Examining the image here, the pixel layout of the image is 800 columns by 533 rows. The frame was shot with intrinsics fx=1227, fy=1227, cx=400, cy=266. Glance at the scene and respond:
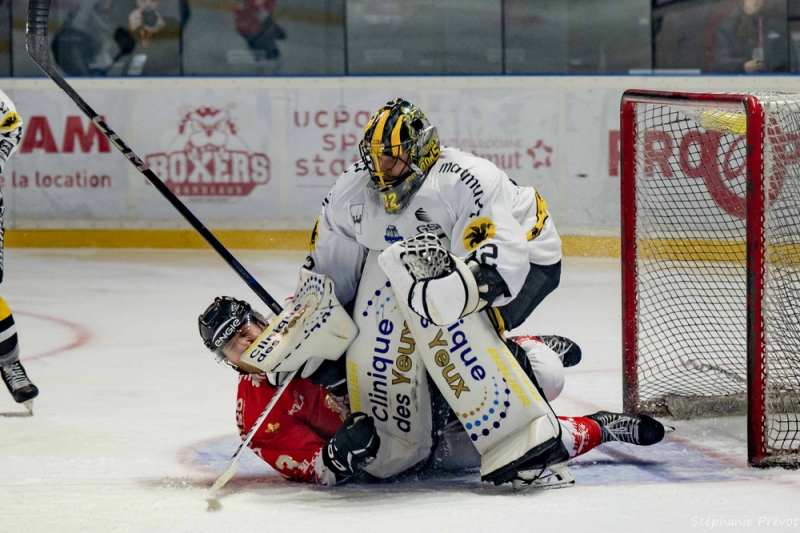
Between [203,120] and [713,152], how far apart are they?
3181 mm

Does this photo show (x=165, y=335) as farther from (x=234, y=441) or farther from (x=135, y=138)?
(x=135, y=138)

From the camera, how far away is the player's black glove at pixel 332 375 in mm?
2648

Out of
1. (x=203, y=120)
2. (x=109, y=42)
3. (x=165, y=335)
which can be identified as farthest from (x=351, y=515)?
(x=109, y=42)

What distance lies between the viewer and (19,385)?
3.39m

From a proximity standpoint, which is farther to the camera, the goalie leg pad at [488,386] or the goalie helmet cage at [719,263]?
the goalie helmet cage at [719,263]

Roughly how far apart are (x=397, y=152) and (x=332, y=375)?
1.74 ft

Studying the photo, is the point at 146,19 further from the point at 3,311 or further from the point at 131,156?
the point at 131,156

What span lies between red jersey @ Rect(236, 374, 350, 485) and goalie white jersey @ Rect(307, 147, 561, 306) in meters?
0.23

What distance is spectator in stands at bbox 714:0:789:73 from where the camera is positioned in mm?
6402

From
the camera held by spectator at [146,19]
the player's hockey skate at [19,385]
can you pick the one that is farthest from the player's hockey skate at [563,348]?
the camera held by spectator at [146,19]

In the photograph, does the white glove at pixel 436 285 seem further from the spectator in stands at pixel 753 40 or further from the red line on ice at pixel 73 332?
the spectator in stands at pixel 753 40

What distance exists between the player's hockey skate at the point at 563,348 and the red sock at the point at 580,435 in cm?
25

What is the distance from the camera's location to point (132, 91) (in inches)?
262

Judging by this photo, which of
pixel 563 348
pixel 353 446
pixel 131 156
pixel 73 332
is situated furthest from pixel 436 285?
pixel 73 332
